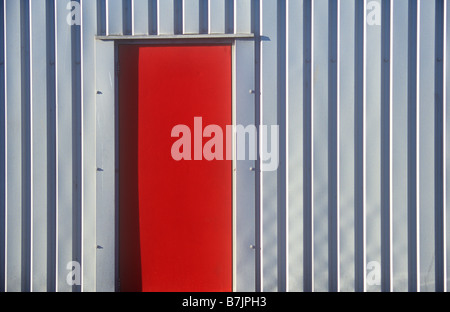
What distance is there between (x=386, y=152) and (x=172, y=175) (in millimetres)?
1924

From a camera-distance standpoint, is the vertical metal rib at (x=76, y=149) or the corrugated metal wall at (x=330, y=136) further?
the vertical metal rib at (x=76, y=149)

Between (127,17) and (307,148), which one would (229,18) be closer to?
(127,17)

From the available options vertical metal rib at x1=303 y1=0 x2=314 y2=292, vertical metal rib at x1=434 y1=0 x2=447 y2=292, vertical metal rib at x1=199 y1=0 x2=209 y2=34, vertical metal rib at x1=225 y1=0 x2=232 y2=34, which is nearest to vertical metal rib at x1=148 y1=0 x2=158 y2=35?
vertical metal rib at x1=199 y1=0 x2=209 y2=34

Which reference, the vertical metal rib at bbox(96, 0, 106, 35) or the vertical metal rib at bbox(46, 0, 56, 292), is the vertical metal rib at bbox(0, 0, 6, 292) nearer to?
the vertical metal rib at bbox(46, 0, 56, 292)

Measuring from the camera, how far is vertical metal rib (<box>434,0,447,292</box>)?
10.0ft

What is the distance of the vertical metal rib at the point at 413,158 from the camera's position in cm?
306

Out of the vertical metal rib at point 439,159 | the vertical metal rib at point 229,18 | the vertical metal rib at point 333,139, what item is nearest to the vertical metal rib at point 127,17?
the vertical metal rib at point 229,18

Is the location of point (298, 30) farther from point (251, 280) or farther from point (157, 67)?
point (251, 280)

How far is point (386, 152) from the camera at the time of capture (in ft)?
10.1

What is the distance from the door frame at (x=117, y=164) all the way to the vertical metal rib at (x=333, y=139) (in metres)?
0.66

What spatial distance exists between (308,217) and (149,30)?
2.20m

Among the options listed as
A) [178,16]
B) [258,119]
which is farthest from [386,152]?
[178,16]

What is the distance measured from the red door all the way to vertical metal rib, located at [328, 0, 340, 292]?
0.89 meters

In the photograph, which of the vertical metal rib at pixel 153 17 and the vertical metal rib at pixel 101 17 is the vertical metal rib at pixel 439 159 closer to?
the vertical metal rib at pixel 153 17
